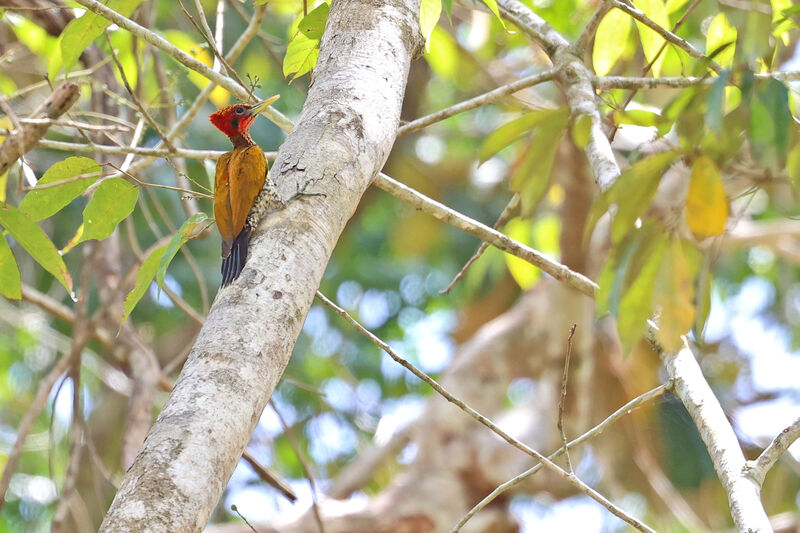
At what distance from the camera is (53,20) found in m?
3.87

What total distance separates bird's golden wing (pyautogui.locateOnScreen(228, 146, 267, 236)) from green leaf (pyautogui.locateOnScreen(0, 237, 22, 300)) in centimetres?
64

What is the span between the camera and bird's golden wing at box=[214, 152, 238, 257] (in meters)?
2.71

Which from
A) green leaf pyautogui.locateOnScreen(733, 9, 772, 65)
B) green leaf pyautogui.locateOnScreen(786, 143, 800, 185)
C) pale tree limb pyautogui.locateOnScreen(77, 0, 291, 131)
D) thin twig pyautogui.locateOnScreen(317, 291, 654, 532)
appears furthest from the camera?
pale tree limb pyautogui.locateOnScreen(77, 0, 291, 131)

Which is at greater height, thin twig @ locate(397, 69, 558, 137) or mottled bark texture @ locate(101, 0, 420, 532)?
thin twig @ locate(397, 69, 558, 137)

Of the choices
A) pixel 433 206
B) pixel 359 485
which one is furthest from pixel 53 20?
Answer: pixel 359 485

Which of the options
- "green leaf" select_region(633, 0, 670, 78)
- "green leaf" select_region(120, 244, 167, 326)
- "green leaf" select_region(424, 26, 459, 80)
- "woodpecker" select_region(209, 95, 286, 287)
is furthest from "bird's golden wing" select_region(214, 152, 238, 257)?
"green leaf" select_region(424, 26, 459, 80)

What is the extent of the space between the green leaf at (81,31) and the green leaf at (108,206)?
1.66ft

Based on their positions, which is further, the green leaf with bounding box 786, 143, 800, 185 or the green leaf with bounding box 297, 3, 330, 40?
the green leaf with bounding box 297, 3, 330, 40

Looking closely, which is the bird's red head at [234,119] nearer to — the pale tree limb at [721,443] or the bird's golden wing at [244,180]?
the bird's golden wing at [244,180]

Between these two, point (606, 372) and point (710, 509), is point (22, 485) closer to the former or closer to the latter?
point (606, 372)

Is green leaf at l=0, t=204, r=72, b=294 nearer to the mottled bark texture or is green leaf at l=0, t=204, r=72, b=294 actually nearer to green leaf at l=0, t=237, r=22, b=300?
green leaf at l=0, t=237, r=22, b=300

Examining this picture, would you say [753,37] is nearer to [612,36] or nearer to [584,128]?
[584,128]

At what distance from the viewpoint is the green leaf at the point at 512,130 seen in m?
2.04

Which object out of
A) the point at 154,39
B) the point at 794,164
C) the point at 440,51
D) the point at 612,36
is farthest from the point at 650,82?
the point at 440,51
